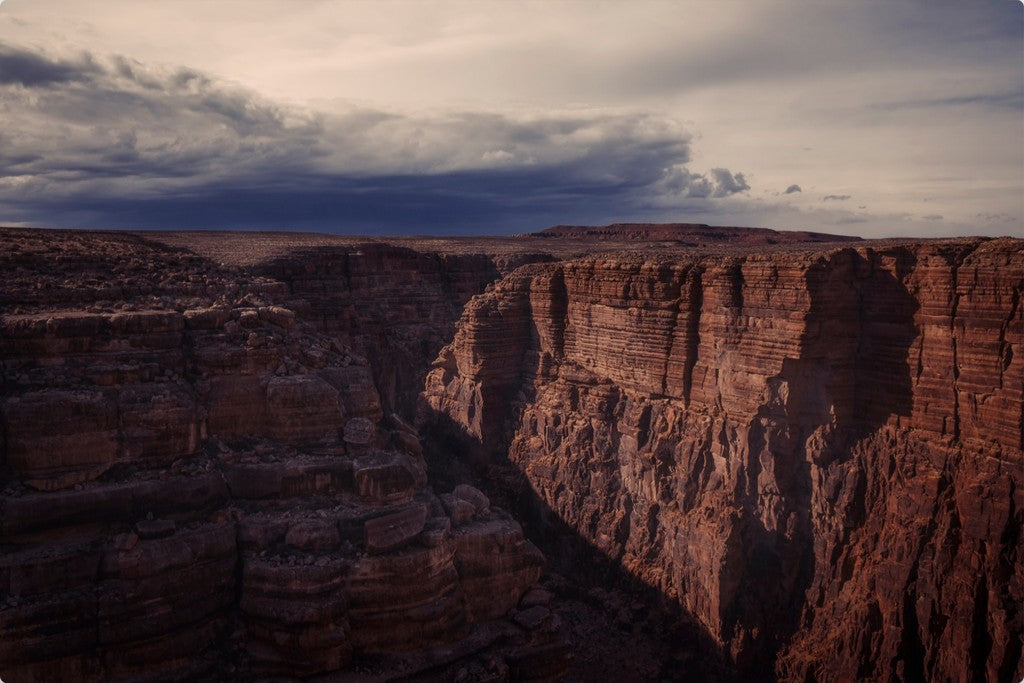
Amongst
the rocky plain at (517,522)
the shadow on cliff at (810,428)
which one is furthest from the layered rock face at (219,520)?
the shadow on cliff at (810,428)

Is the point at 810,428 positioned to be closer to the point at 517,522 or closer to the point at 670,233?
the point at 517,522

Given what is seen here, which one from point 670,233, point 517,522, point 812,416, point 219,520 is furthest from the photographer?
point 670,233

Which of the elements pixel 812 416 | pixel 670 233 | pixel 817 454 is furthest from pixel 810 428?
pixel 670 233

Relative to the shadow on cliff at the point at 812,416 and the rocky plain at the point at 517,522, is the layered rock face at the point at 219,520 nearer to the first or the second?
the rocky plain at the point at 517,522

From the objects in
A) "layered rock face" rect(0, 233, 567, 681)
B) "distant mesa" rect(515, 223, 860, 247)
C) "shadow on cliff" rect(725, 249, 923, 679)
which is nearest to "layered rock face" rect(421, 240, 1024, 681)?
"shadow on cliff" rect(725, 249, 923, 679)

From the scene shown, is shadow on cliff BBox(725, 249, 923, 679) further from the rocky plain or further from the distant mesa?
the distant mesa

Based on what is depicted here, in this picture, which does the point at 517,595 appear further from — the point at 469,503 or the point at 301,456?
the point at 301,456
